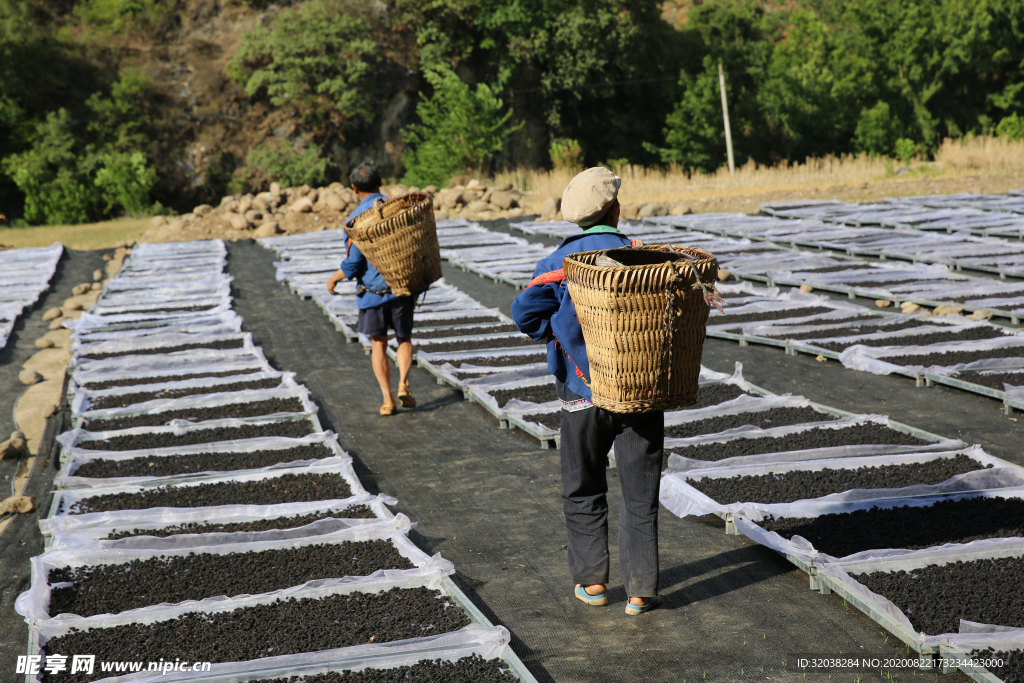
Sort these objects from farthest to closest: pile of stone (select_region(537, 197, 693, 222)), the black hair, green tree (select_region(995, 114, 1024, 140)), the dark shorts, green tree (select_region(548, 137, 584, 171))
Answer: green tree (select_region(995, 114, 1024, 140)) < green tree (select_region(548, 137, 584, 171)) < pile of stone (select_region(537, 197, 693, 222)) < the dark shorts < the black hair

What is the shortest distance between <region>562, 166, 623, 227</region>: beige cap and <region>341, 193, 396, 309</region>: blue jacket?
2.59 m

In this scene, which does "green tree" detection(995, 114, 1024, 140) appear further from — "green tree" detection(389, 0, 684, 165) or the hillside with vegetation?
"green tree" detection(389, 0, 684, 165)

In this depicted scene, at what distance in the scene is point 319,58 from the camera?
25.4 meters

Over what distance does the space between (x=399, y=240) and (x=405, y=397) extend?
1.15 m

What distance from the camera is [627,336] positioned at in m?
2.52

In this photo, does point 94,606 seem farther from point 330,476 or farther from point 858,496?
point 858,496

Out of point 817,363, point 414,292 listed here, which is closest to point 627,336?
point 414,292

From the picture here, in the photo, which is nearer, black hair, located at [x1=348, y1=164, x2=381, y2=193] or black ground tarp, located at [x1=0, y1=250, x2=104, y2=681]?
black ground tarp, located at [x1=0, y1=250, x2=104, y2=681]

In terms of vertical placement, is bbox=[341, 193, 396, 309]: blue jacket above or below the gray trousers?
above

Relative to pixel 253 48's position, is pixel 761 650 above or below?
below

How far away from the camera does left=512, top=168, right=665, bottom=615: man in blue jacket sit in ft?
9.09

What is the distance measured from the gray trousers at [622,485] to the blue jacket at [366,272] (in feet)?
8.60

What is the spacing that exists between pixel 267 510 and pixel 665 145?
2966cm

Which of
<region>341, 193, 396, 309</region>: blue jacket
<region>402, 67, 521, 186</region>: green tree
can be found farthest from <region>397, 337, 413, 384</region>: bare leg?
<region>402, 67, 521, 186</region>: green tree
